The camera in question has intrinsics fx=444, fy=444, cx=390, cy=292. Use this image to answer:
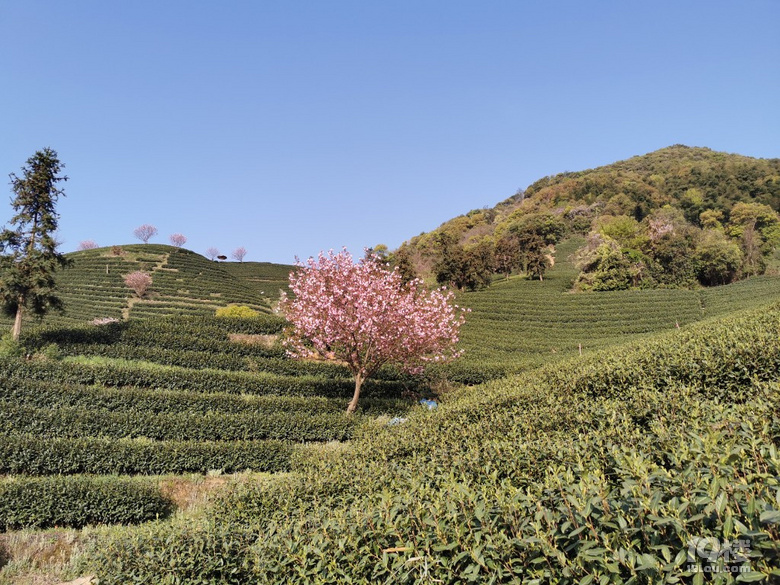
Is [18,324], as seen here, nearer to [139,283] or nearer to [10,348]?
[10,348]

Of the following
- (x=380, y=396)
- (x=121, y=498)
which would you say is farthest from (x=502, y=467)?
(x=380, y=396)

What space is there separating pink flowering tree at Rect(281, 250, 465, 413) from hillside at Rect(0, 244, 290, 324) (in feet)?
120

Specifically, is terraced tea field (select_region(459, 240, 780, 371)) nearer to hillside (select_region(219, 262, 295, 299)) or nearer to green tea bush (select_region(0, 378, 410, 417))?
green tea bush (select_region(0, 378, 410, 417))

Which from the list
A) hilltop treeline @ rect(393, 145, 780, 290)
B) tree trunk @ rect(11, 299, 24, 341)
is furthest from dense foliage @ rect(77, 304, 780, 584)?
hilltop treeline @ rect(393, 145, 780, 290)

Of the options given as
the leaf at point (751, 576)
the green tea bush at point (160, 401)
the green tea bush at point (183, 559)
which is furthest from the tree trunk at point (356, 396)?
the leaf at point (751, 576)

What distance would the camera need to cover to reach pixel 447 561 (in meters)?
3.43

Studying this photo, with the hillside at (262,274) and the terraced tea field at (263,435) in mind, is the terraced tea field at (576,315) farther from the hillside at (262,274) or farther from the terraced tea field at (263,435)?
the hillside at (262,274)

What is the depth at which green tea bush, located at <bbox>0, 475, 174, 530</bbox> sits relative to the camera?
370 inches

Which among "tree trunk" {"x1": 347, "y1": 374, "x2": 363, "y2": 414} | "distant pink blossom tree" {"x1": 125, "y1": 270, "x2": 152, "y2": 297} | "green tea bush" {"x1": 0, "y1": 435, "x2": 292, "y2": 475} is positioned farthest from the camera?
"distant pink blossom tree" {"x1": 125, "y1": 270, "x2": 152, "y2": 297}

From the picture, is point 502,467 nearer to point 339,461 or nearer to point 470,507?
point 470,507

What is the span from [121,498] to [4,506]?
2.17 m

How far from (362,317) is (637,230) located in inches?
2551

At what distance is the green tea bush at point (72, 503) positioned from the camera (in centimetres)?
941
